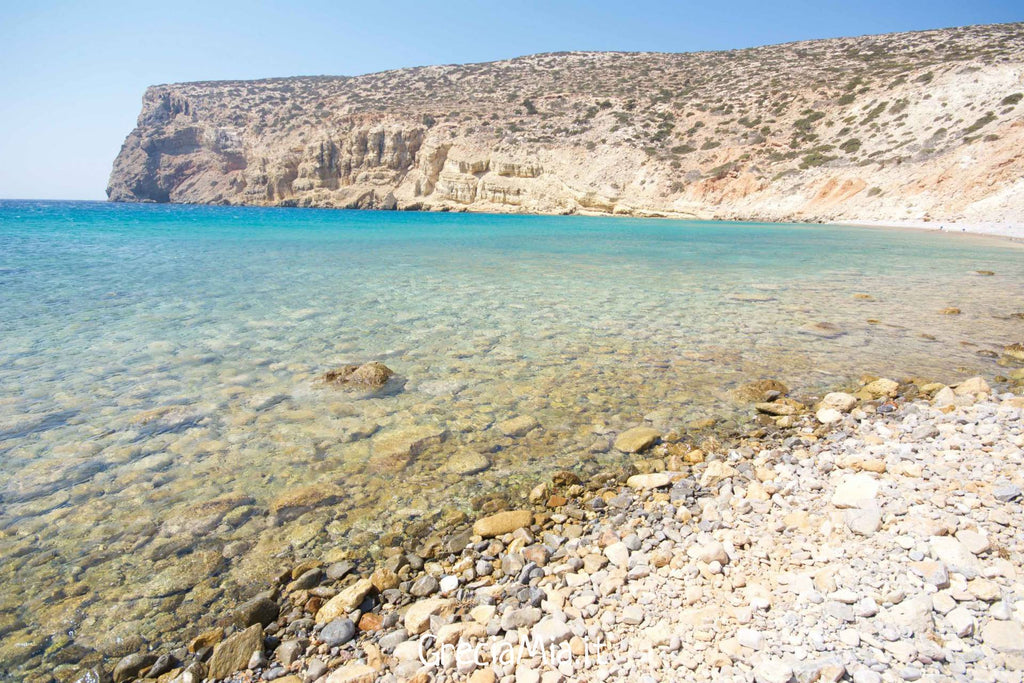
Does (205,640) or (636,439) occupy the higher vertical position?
(636,439)

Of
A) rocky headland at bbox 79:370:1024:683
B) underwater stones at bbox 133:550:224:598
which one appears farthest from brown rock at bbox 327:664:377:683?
underwater stones at bbox 133:550:224:598

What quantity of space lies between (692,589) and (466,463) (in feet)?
6.72

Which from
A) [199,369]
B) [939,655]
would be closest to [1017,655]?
[939,655]

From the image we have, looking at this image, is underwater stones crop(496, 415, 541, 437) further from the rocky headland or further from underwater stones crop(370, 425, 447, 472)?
the rocky headland

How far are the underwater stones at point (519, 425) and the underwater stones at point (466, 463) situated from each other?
46 centimetres

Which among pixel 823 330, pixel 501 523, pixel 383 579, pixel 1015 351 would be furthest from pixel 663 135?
pixel 383 579

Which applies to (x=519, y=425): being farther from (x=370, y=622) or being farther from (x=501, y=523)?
(x=370, y=622)

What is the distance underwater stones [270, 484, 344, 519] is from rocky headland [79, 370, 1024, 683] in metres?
0.58

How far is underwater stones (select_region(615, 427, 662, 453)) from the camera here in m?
4.21

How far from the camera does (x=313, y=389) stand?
215 inches

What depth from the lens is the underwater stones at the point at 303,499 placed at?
11.3ft

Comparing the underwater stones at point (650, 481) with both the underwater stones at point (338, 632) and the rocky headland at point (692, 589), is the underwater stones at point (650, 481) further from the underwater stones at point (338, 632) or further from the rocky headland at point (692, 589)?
the underwater stones at point (338, 632)

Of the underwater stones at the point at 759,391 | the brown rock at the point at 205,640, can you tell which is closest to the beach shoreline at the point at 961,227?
the underwater stones at the point at 759,391

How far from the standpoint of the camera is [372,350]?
687cm
